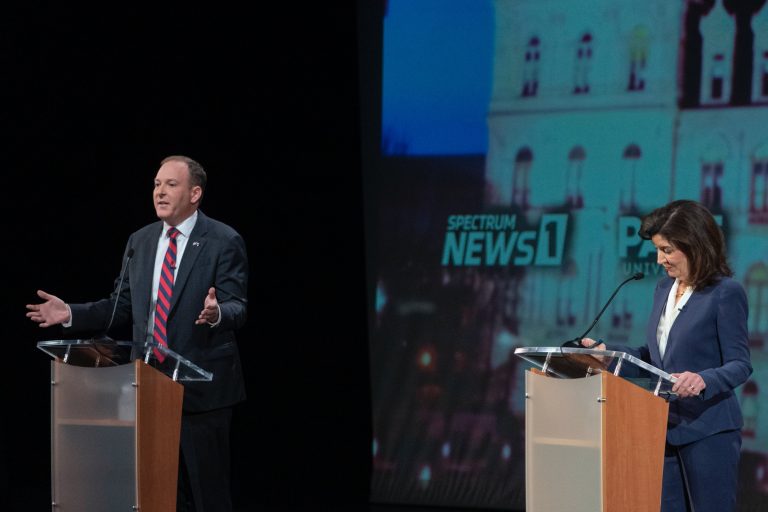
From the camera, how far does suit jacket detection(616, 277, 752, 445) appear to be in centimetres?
301

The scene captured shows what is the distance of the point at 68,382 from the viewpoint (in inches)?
134

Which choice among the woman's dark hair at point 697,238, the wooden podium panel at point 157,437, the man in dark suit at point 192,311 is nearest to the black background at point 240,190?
the man in dark suit at point 192,311

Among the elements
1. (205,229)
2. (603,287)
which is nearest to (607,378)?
(205,229)

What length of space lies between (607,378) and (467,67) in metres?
3.61

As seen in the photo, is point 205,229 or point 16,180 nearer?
point 205,229

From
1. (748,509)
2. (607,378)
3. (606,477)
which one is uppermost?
(607,378)

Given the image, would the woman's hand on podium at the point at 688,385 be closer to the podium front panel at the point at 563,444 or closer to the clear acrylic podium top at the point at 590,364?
the clear acrylic podium top at the point at 590,364

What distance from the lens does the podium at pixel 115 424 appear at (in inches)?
128

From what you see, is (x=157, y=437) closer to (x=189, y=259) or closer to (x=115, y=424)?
(x=115, y=424)

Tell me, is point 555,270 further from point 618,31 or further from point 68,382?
point 68,382

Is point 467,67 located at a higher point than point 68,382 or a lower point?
higher

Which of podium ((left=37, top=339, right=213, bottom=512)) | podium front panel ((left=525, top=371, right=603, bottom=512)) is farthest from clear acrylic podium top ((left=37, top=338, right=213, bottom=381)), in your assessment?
podium front panel ((left=525, top=371, right=603, bottom=512))

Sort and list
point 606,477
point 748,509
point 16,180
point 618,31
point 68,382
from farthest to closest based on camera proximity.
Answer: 1. point 16,180
2. point 618,31
3. point 748,509
4. point 68,382
5. point 606,477

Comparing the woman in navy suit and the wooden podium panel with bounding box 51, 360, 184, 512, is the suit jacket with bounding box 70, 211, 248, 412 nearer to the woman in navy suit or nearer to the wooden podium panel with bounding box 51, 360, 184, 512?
the wooden podium panel with bounding box 51, 360, 184, 512
